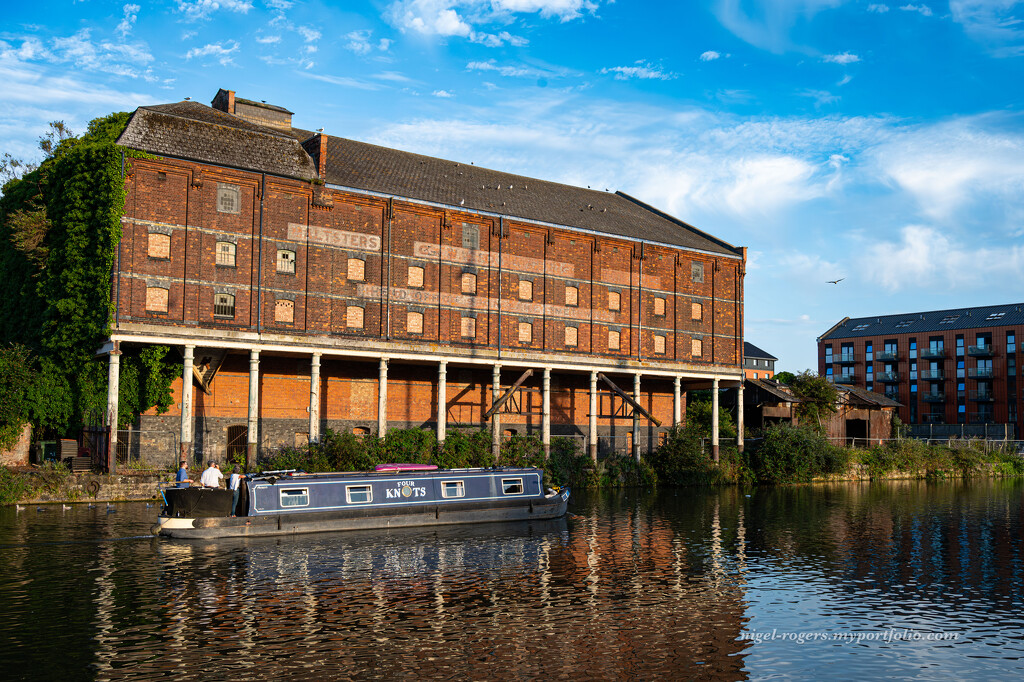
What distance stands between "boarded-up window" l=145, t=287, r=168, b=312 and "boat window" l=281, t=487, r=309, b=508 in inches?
563

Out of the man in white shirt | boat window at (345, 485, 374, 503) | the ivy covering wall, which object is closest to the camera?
the man in white shirt

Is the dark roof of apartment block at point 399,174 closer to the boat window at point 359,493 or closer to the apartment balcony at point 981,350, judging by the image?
the boat window at point 359,493

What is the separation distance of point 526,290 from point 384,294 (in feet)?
28.9

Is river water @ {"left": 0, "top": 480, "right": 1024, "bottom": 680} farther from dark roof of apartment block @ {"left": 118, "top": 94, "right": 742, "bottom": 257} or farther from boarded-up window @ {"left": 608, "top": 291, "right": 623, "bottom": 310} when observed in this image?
boarded-up window @ {"left": 608, "top": 291, "right": 623, "bottom": 310}

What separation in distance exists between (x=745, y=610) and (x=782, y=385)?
47.1 meters

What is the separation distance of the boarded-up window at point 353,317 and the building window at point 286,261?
3.37 metres

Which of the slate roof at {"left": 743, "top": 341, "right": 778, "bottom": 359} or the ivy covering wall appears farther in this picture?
the slate roof at {"left": 743, "top": 341, "right": 778, "bottom": 359}

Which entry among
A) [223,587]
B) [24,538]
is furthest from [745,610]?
[24,538]

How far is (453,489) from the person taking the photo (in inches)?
1233

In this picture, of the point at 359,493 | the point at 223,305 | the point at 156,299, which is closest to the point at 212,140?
the point at 223,305

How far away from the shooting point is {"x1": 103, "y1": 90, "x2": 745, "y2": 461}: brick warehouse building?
127 ft

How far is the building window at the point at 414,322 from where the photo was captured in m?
44.6

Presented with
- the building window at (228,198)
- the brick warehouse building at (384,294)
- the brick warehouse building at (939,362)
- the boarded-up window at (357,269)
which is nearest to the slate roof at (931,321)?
the brick warehouse building at (939,362)

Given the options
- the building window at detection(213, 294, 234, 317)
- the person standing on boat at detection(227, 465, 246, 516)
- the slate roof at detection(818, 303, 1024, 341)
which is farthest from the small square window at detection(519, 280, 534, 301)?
the slate roof at detection(818, 303, 1024, 341)
